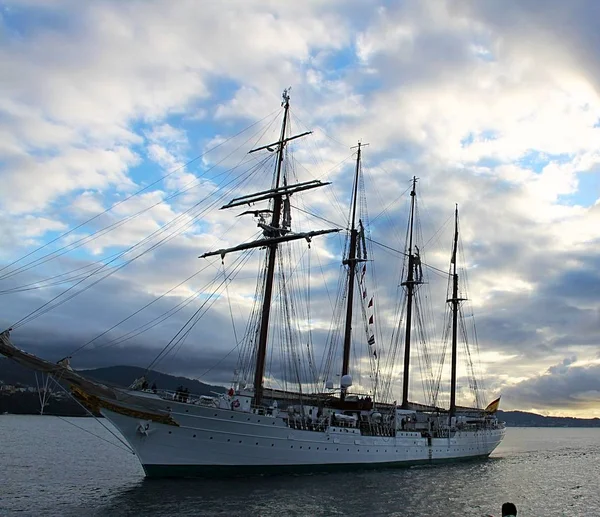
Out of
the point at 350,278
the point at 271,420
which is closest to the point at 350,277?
the point at 350,278

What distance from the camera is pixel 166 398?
33438mm

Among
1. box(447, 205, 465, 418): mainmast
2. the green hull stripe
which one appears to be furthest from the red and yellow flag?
the green hull stripe

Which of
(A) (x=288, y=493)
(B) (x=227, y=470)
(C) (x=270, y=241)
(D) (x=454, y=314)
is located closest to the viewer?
(A) (x=288, y=493)

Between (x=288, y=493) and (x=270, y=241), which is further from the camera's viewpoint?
(x=270, y=241)

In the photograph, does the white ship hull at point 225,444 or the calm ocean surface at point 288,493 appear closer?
the calm ocean surface at point 288,493

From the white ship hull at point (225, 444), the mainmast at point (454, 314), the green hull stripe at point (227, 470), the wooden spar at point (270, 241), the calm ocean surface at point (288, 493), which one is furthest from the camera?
the mainmast at point (454, 314)

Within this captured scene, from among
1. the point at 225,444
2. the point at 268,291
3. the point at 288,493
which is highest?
the point at 268,291

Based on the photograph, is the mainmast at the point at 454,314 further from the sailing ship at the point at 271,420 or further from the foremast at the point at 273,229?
the foremast at the point at 273,229

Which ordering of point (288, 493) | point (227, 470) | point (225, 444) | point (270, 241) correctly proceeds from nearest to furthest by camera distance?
point (288, 493) → point (225, 444) → point (227, 470) → point (270, 241)

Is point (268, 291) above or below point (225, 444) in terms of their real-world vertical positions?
above

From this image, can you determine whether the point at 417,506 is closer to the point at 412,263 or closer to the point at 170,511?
the point at 170,511

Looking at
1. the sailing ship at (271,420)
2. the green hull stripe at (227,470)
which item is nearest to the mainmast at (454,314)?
the sailing ship at (271,420)

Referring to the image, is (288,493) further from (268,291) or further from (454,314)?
(454,314)

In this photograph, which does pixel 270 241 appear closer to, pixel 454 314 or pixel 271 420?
pixel 271 420
